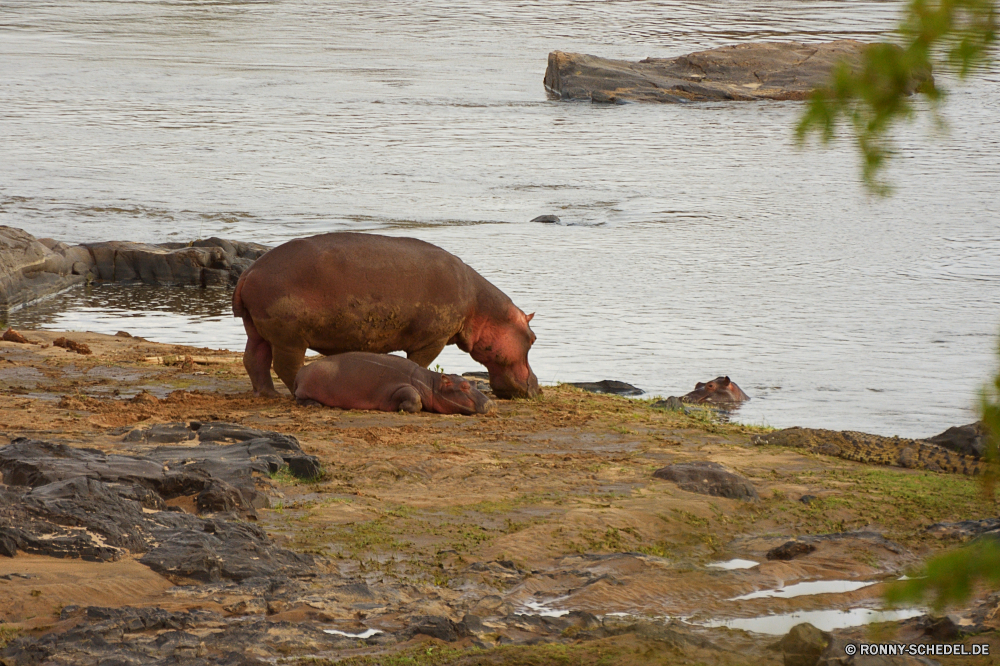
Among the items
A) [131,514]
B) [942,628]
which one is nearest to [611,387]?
[131,514]

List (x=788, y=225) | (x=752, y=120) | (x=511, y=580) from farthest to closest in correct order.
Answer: (x=752, y=120)
(x=788, y=225)
(x=511, y=580)

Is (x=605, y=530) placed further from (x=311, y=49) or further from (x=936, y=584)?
(x=311, y=49)

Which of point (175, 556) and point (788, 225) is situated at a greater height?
point (175, 556)

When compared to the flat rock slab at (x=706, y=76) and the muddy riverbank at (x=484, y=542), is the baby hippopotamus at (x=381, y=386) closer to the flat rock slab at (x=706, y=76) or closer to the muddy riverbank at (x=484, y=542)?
the muddy riverbank at (x=484, y=542)

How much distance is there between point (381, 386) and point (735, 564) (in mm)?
3690

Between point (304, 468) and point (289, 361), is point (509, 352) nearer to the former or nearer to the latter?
point (289, 361)

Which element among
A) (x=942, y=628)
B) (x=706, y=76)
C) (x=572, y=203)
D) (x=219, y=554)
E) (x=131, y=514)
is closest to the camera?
(x=942, y=628)

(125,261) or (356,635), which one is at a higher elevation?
(356,635)

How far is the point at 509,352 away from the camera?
9.92m

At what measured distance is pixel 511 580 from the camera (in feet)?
17.0

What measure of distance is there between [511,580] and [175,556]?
1378 millimetres

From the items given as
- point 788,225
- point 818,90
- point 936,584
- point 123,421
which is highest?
point 818,90

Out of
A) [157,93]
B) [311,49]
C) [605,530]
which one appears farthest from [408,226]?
[311,49]

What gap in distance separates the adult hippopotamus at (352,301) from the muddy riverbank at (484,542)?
1.70 ft
